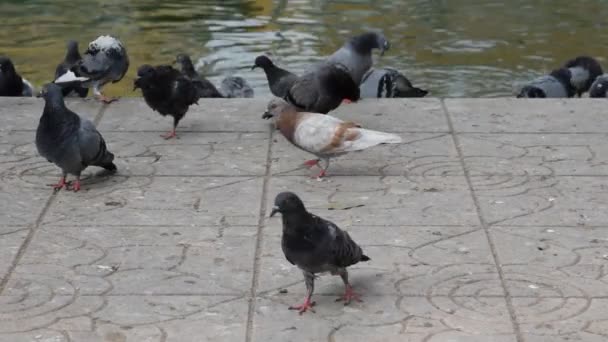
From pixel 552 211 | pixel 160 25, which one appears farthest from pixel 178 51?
pixel 552 211

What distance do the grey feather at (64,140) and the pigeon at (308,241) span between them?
2.48 meters

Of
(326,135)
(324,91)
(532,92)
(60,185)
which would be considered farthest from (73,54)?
(532,92)

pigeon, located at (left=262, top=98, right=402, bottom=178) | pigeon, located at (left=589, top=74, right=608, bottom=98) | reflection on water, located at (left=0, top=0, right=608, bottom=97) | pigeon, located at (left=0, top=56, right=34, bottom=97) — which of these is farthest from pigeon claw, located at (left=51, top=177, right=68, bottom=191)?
pigeon, located at (left=589, top=74, right=608, bottom=98)

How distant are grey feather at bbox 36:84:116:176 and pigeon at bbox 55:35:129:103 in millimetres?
2300

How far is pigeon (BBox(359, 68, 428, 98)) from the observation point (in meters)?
10.5

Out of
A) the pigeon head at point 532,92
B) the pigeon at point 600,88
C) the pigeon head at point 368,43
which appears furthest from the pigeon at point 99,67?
the pigeon at point 600,88

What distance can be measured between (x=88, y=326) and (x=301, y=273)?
1.20 m

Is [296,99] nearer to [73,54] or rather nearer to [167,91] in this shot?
[167,91]

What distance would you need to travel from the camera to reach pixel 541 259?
6246mm

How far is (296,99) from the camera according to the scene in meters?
9.18

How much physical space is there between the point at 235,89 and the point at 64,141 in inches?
155

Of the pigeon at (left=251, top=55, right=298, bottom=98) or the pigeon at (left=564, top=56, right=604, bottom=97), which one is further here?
the pigeon at (left=564, top=56, right=604, bottom=97)

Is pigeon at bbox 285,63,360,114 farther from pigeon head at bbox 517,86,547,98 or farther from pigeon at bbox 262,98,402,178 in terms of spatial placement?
pigeon head at bbox 517,86,547,98

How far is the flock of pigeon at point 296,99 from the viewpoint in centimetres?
→ 554
